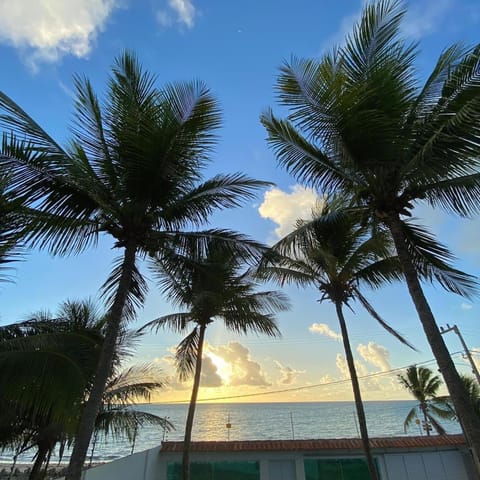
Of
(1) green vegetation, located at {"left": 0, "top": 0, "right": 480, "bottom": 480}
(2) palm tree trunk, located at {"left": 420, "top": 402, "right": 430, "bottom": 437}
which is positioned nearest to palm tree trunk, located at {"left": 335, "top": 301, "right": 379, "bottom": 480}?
(1) green vegetation, located at {"left": 0, "top": 0, "right": 480, "bottom": 480}

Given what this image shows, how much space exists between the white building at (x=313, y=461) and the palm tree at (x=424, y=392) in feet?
29.0

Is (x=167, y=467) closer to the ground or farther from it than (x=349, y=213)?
closer to the ground

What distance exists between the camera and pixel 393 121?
4781 millimetres

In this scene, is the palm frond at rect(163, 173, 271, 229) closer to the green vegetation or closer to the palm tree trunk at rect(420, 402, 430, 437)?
the green vegetation

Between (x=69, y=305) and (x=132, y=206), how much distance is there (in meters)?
6.73

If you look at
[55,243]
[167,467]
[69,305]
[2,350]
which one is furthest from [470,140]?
[167,467]

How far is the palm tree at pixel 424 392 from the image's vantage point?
21516 millimetres

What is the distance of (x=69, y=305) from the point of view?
10.5 meters

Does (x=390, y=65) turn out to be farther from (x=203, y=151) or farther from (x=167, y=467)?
(x=167, y=467)

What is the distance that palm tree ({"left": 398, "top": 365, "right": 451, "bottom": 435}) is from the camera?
21.5 metres

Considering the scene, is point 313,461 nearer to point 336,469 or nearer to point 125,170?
point 336,469

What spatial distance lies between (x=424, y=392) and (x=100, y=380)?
2361 centimetres

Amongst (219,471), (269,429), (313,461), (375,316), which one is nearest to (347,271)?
(375,316)

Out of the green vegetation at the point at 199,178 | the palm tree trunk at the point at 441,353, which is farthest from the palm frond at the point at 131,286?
the palm tree trunk at the point at 441,353
